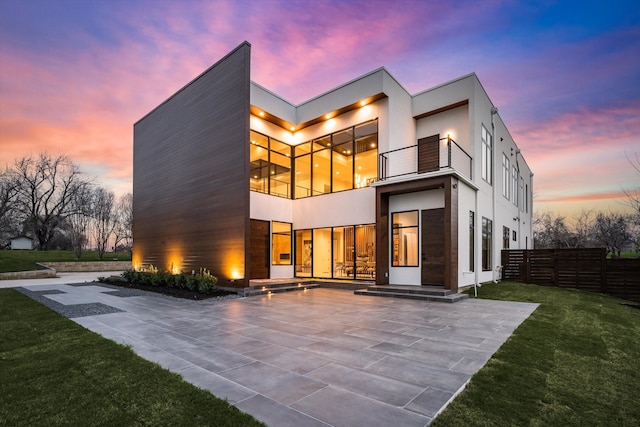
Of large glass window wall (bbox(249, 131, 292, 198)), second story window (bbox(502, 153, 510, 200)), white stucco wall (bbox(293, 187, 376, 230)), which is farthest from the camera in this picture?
second story window (bbox(502, 153, 510, 200))

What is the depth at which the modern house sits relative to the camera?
1019 cm

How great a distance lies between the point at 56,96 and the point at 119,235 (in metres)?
20.4

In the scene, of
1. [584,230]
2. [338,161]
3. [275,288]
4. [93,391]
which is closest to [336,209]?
[338,161]

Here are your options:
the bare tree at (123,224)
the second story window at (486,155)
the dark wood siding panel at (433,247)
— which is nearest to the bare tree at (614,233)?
the second story window at (486,155)

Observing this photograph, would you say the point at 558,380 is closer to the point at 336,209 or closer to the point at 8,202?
the point at 336,209

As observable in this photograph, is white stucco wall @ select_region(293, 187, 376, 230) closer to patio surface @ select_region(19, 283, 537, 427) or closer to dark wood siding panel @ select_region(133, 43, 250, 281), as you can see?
dark wood siding panel @ select_region(133, 43, 250, 281)

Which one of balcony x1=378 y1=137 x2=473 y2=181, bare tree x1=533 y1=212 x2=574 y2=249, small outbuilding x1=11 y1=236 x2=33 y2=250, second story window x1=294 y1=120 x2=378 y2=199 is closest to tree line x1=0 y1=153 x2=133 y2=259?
small outbuilding x1=11 y1=236 x2=33 y2=250

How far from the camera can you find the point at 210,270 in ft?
36.7

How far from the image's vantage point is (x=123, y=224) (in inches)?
1309

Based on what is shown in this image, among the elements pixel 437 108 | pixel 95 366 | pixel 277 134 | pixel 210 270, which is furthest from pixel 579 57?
pixel 95 366

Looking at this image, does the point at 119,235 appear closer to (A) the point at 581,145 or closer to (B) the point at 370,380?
(B) the point at 370,380

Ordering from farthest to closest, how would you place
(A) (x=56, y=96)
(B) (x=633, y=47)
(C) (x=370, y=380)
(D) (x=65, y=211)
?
1. (D) (x=65, y=211)
2. (A) (x=56, y=96)
3. (B) (x=633, y=47)
4. (C) (x=370, y=380)

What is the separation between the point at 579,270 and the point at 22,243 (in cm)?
4501

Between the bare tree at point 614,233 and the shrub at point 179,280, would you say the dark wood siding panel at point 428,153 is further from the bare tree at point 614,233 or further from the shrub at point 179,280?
the bare tree at point 614,233
